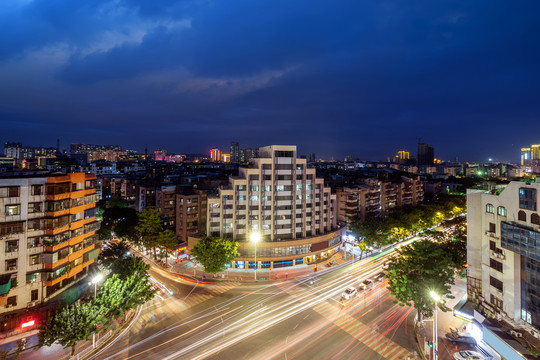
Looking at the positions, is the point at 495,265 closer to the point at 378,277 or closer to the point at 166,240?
the point at 378,277

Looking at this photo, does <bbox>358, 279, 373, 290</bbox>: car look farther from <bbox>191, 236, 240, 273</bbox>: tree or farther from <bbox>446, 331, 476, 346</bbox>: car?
<bbox>191, 236, 240, 273</bbox>: tree

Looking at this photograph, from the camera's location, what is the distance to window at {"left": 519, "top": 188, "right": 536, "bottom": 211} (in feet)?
82.6

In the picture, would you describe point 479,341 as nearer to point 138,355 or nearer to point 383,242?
point 383,242

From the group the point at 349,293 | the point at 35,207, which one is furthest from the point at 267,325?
the point at 35,207

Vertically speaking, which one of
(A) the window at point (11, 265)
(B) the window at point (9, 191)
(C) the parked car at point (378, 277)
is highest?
(B) the window at point (9, 191)

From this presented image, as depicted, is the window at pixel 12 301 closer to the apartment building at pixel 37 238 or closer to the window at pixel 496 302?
the apartment building at pixel 37 238

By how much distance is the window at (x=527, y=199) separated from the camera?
25.2m

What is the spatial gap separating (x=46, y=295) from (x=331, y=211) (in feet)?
180

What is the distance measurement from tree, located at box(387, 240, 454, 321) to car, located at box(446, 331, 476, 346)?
9.37ft

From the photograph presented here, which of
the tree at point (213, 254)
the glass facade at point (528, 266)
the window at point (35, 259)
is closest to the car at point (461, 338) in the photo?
the glass facade at point (528, 266)

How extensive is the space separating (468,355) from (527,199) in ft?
55.6

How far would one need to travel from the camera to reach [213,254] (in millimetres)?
44844

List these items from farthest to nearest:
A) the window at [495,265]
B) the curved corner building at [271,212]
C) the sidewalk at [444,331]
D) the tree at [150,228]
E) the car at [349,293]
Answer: the tree at [150,228], the curved corner building at [271,212], the car at [349,293], the window at [495,265], the sidewalk at [444,331]

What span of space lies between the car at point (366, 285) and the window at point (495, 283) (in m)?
16.1
